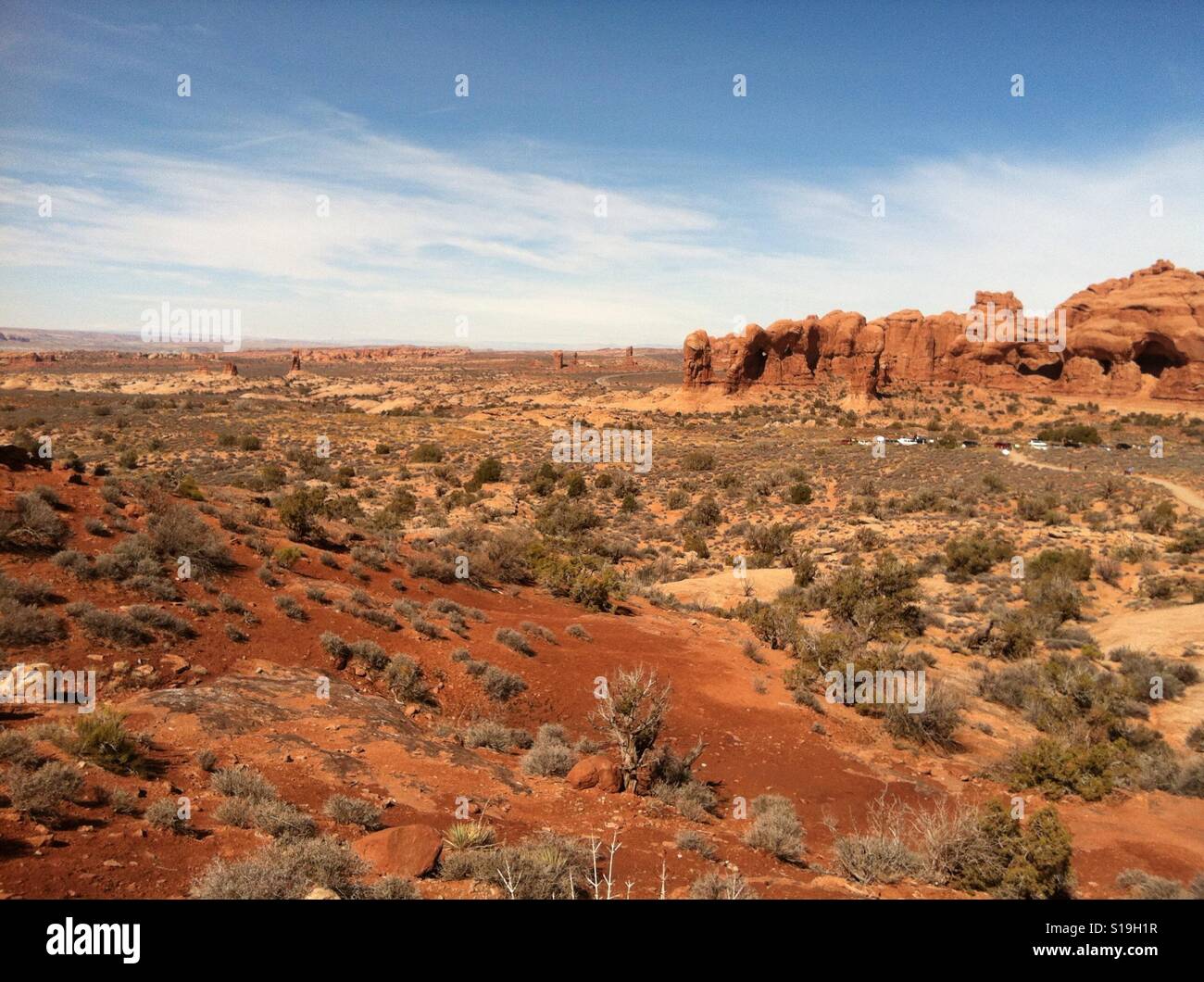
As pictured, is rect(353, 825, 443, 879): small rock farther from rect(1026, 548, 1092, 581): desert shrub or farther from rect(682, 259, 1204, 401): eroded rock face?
rect(682, 259, 1204, 401): eroded rock face

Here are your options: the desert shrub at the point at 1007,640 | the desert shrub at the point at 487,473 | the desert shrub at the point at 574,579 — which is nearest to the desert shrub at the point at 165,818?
the desert shrub at the point at 574,579

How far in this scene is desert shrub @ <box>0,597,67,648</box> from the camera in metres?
7.51

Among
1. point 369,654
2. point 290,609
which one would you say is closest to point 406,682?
point 369,654

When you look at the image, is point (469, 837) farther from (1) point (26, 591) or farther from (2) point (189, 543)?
(2) point (189, 543)

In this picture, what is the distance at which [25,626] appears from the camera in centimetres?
764

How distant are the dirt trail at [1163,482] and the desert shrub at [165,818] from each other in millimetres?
33112

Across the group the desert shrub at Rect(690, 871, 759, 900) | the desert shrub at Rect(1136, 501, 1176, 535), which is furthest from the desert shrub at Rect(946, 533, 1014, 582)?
the desert shrub at Rect(690, 871, 759, 900)

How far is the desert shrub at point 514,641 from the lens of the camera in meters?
11.9

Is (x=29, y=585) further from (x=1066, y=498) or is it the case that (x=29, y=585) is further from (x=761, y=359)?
(x=761, y=359)

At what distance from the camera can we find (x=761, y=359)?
61.8 meters

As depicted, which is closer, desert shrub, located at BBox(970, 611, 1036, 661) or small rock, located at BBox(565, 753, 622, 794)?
small rock, located at BBox(565, 753, 622, 794)

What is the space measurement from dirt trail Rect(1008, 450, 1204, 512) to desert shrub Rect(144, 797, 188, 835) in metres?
33.1

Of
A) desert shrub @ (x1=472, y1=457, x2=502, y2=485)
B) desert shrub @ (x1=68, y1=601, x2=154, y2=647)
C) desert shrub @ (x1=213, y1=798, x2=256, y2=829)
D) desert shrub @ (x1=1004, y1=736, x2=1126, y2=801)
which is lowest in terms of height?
desert shrub @ (x1=1004, y1=736, x2=1126, y2=801)

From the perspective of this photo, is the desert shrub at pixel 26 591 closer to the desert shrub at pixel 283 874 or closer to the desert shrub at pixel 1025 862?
the desert shrub at pixel 283 874
